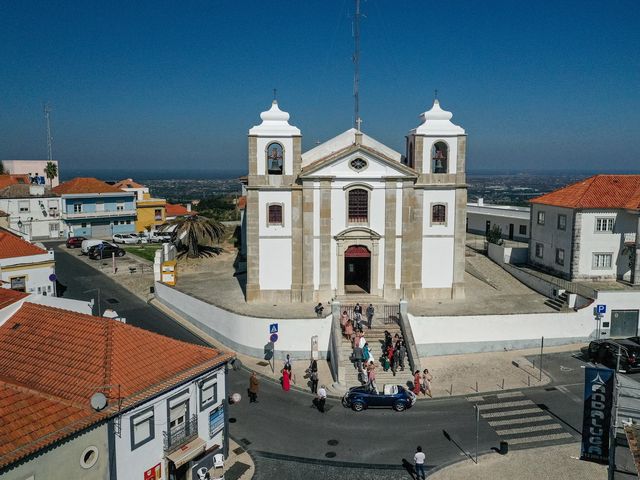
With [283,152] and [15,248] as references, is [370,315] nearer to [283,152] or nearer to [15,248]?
[283,152]

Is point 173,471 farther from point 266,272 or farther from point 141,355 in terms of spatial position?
point 266,272

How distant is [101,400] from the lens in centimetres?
1382

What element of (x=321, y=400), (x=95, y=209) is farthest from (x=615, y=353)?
(x=95, y=209)

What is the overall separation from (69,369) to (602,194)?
106ft

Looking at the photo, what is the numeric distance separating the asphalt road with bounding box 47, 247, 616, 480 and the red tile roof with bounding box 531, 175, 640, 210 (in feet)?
43.8

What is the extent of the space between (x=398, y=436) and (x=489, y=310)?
11.9 m

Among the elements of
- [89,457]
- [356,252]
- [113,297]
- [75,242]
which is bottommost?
[113,297]

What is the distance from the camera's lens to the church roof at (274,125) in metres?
29.8

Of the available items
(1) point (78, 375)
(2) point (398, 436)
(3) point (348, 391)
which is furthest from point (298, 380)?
(1) point (78, 375)

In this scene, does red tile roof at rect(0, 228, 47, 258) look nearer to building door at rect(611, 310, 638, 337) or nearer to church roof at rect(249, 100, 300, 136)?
church roof at rect(249, 100, 300, 136)

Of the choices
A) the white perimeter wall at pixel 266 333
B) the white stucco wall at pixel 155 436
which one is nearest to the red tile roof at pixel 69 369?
the white stucco wall at pixel 155 436

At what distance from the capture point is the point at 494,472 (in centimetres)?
1705

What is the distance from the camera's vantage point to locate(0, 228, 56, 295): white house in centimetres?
3114

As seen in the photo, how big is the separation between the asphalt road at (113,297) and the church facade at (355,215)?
15.2 feet
